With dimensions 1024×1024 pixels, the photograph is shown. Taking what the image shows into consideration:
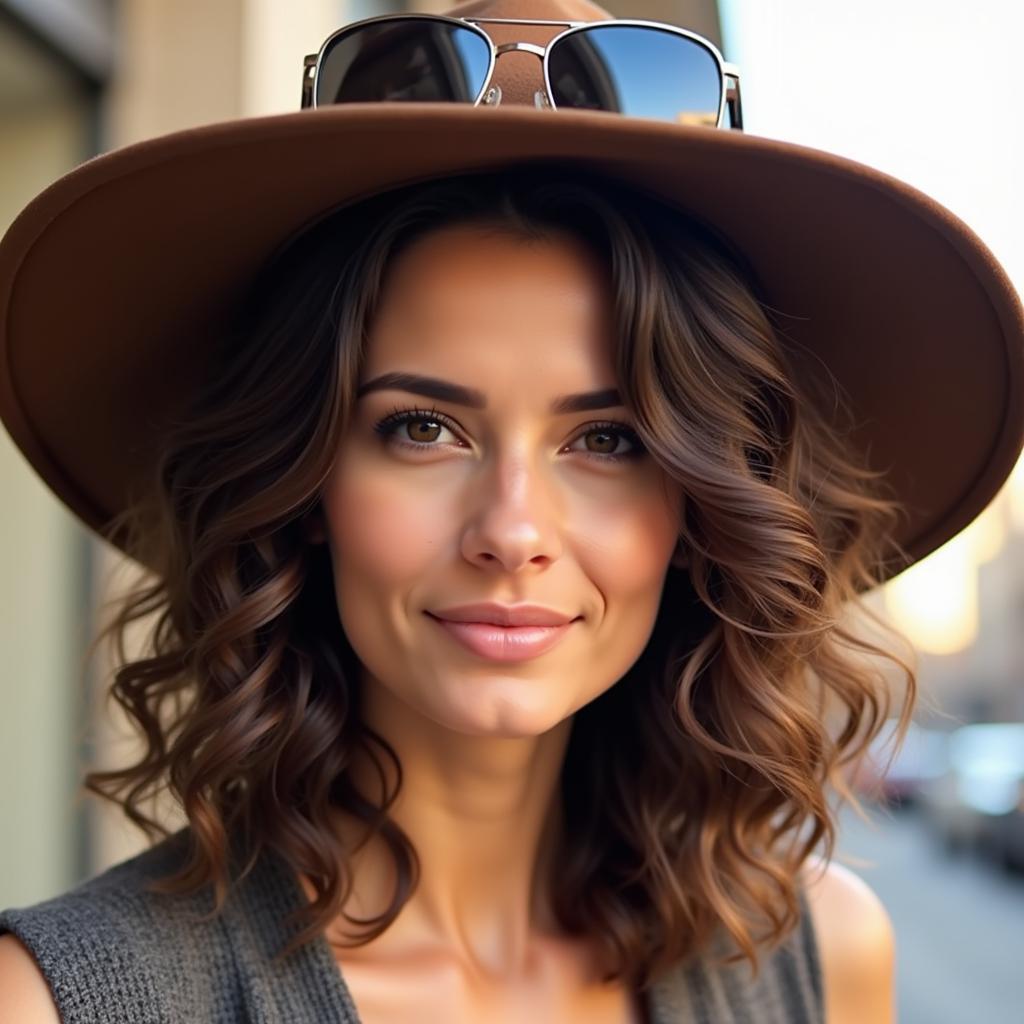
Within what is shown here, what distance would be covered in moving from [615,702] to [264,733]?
52cm

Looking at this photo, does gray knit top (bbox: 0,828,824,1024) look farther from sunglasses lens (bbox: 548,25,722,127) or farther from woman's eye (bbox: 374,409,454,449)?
sunglasses lens (bbox: 548,25,722,127)

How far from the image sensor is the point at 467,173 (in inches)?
51.9

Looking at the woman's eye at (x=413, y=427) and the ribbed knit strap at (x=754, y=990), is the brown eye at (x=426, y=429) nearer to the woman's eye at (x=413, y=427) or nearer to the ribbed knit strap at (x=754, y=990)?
the woman's eye at (x=413, y=427)

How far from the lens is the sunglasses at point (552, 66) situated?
1275 mm

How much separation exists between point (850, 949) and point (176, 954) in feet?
2.99

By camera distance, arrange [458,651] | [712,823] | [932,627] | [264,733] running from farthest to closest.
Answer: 1. [932,627]
2. [712,823]
3. [264,733]
4. [458,651]

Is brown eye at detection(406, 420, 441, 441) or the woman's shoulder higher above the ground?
brown eye at detection(406, 420, 441, 441)

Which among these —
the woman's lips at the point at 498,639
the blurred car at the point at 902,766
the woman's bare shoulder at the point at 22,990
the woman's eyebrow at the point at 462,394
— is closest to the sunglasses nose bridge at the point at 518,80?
the woman's eyebrow at the point at 462,394

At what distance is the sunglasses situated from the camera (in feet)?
4.18

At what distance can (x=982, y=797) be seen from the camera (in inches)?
476

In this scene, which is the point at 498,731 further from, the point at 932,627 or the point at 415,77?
the point at 932,627

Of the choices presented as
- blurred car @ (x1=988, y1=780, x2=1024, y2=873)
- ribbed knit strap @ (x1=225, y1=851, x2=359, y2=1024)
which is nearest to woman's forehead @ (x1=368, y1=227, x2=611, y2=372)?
ribbed knit strap @ (x1=225, y1=851, x2=359, y2=1024)

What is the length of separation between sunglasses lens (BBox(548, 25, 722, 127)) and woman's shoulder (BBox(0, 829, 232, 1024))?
37.6 inches

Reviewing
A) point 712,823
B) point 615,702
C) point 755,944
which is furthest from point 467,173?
point 755,944
